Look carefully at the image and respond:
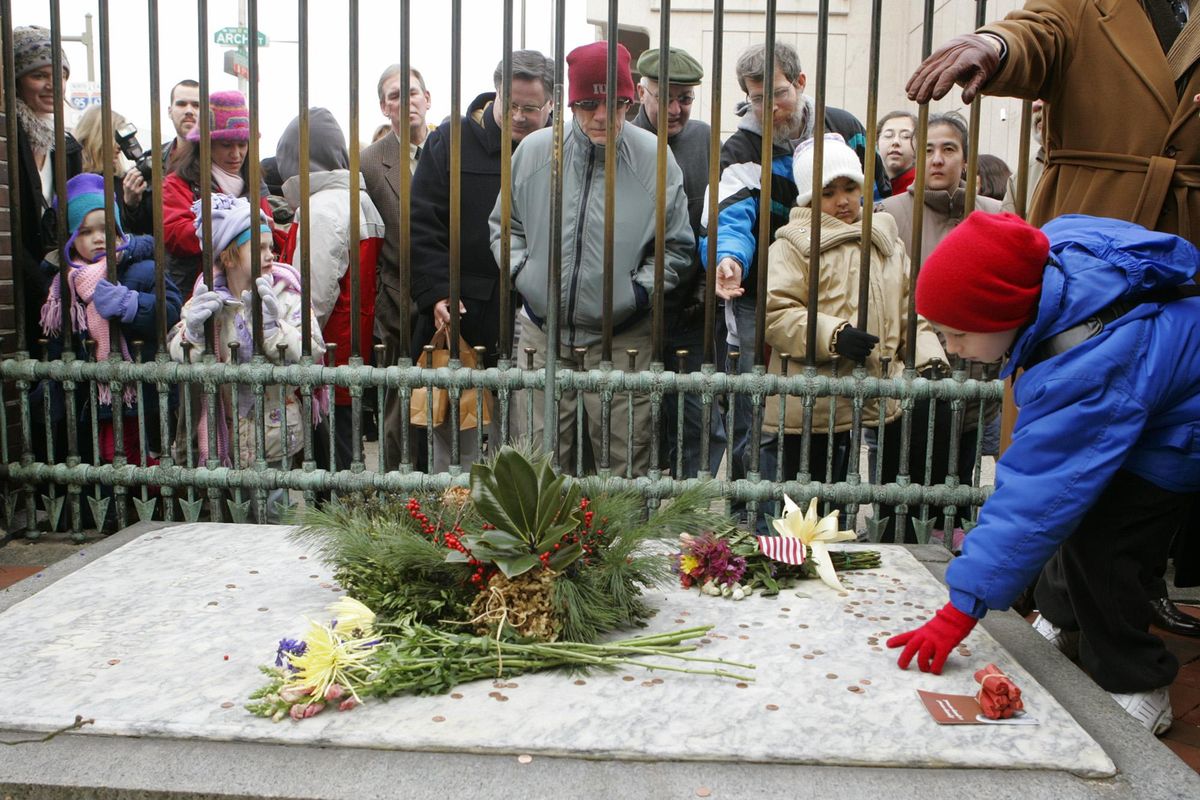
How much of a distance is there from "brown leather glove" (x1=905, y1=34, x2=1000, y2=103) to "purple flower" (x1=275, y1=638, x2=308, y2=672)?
179 centimetres

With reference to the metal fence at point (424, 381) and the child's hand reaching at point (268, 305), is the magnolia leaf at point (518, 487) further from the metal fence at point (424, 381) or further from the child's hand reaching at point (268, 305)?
the child's hand reaching at point (268, 305)

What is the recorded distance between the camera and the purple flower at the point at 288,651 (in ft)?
7.25

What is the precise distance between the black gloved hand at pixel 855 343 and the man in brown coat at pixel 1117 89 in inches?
31.1

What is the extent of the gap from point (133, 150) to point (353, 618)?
3.38 meters

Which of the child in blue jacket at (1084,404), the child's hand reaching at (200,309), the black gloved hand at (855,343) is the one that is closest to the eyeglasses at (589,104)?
the black gloved hand at (855,343)

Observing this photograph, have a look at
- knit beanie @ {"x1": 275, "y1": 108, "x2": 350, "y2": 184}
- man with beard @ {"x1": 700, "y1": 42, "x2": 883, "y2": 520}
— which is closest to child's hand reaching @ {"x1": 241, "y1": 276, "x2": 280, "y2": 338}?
knit beanie @ {"x1": 275, "y1": 108, "x2": 350, "y2": 184}

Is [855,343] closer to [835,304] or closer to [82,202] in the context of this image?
[835,304]

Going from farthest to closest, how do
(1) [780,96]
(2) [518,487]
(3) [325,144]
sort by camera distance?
(3) [325,144]
(1) [780,96]
(2) [518,487]

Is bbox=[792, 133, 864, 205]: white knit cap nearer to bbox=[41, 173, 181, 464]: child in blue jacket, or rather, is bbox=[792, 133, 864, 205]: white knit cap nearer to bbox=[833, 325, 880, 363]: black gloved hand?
bbox=[833, 325, 880, 363]: black gloved hand

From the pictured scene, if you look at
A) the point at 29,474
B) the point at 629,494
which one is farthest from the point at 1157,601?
the point at 29,474

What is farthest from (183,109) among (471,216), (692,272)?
(692,272)

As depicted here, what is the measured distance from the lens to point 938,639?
7.74 ft

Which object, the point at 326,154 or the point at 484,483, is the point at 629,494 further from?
the point at 326,154

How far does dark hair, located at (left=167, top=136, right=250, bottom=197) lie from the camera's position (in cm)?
486
